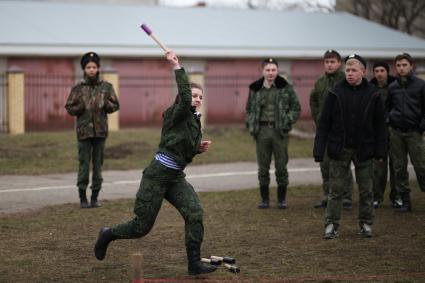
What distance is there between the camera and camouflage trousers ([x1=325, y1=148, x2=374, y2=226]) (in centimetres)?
973

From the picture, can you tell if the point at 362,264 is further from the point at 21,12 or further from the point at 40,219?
the point at 21,12

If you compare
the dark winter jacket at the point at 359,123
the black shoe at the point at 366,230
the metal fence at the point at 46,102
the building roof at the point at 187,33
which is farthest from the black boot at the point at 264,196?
the building roof at the point at 187,33

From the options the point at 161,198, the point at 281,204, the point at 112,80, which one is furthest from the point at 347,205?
the point at 112,80

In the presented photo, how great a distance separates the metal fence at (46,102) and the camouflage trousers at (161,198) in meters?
20.8

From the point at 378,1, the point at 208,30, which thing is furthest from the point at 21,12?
the point at 378,1

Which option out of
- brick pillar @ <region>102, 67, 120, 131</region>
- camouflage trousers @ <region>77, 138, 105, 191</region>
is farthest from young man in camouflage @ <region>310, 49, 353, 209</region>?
brick pillar @ <region>102, 67, 120, 131</region>

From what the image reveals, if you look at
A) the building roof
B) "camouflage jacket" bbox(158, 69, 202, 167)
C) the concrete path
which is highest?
the building roof

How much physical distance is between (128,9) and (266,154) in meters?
24.4

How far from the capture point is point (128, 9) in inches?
1395

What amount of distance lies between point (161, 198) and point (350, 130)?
2.71m

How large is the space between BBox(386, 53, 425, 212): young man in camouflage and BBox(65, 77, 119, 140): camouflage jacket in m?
3.79

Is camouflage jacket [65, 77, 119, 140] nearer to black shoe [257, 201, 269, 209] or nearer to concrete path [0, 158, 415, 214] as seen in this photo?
concrete path [0, 158, 415, 214]

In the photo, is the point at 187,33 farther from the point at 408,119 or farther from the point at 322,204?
the point at 408,119

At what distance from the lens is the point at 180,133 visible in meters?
7.85
